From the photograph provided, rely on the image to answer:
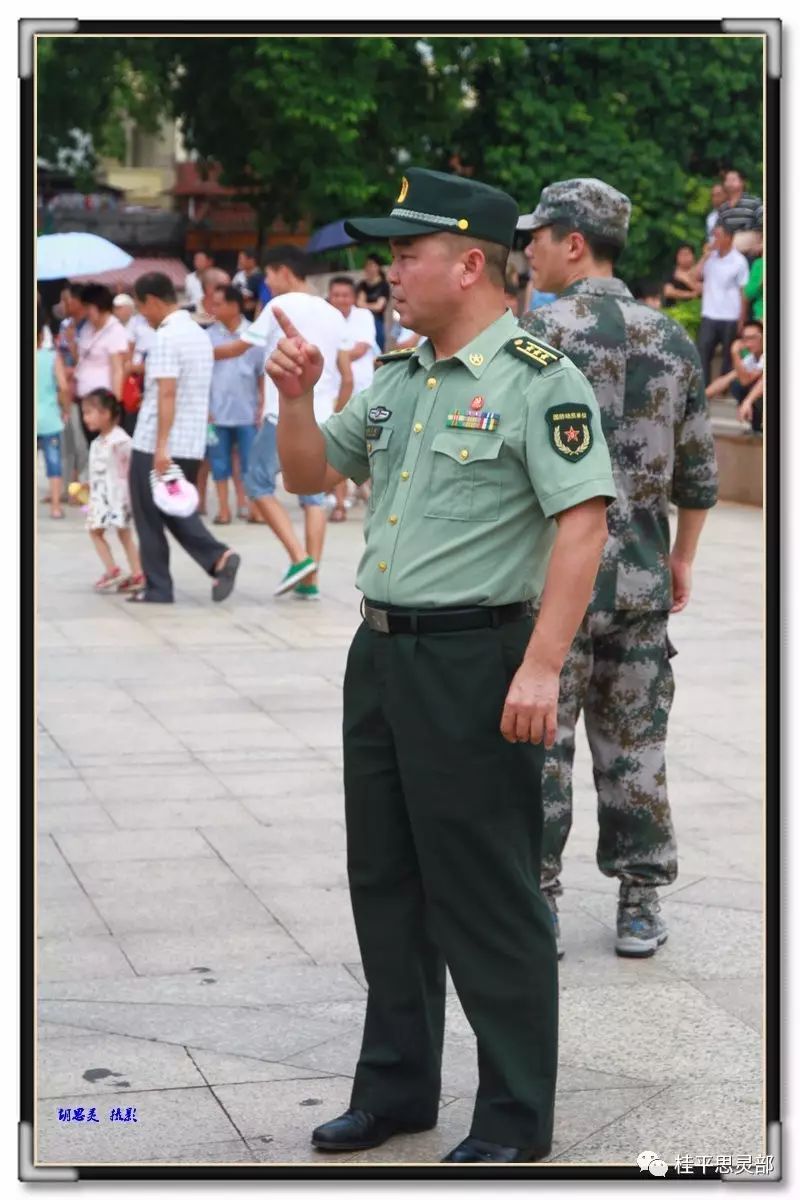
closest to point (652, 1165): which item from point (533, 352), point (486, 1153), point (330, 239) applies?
point (486, 1153)

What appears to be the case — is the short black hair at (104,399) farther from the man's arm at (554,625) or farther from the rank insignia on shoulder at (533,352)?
the man's arm at (554,625)

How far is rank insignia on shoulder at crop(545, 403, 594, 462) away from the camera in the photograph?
385cm

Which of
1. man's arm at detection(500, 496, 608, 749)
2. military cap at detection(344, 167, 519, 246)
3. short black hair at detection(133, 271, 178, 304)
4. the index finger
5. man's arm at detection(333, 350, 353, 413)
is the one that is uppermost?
short black hair at detection(133, 271, 178, 304)

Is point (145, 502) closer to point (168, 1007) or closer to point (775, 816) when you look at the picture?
point (168, 1007)

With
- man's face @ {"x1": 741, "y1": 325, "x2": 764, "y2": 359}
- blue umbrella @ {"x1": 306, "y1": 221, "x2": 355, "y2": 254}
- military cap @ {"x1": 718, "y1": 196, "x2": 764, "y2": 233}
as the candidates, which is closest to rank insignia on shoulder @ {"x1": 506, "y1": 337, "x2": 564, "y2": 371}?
man's face @ {"x1": 741, "y1": 325, "x2": 764, "y2": 359}

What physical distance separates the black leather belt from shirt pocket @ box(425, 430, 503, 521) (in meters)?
0.18

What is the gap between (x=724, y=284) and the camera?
699 inches

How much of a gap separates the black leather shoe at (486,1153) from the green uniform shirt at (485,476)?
3.52 ft

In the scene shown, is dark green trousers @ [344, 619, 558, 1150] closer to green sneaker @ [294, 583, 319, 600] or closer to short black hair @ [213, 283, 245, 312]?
green sneaker @ [294, 583, 319, 600]

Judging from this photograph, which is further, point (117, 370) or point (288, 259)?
point (117, 370)

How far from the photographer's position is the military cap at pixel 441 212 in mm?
3928

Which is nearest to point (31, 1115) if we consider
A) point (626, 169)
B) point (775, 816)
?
point (775, 816)

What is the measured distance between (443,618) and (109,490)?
8056 millimetres

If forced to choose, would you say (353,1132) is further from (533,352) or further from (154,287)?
(154,287)
